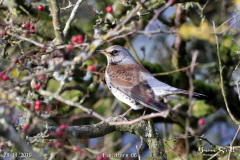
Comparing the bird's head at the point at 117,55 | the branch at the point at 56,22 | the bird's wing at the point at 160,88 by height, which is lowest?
the bird's wing at the point at 160,88

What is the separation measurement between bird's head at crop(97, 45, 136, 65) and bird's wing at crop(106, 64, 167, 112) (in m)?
0.20

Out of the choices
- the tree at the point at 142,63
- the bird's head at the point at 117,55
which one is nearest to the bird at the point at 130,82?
the bird's head at the point at 117,55

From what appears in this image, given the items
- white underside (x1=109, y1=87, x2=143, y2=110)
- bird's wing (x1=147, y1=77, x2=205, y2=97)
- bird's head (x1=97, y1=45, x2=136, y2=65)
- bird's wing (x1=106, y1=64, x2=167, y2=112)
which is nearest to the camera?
bird's wing (x1=147, y1=77, x2=205, y2=97)

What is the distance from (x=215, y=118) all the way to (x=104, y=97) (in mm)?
2675

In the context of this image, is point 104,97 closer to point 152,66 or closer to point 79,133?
point 152,66

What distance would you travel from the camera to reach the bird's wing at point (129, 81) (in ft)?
15.8

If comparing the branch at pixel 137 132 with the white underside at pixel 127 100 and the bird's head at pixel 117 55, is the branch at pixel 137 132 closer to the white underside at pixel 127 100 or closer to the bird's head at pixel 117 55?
the white underside at pixel 127 100

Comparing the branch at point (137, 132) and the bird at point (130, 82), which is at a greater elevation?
the bird at point (130, 82)

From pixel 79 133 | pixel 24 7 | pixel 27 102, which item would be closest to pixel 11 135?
pixel 27 102

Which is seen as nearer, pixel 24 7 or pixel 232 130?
pixel 24 7

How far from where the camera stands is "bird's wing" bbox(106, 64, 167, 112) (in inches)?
190

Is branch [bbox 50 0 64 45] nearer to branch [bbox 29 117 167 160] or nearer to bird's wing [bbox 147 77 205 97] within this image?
branch [bbox 29 117 167 160]

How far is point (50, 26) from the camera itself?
661 centimetres

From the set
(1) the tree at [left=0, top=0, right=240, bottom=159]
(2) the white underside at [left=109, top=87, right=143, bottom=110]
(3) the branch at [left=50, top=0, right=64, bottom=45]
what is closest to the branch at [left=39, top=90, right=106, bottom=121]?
(1) the tree at [left=0, top=0, right=240, bottom=159]
